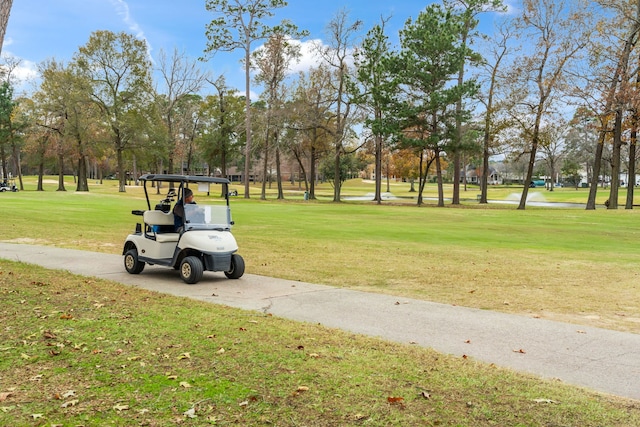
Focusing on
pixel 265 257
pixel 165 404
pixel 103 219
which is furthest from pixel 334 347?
pixel 103 219

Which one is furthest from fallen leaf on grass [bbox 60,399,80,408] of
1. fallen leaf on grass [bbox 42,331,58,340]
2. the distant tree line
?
the distant tree line

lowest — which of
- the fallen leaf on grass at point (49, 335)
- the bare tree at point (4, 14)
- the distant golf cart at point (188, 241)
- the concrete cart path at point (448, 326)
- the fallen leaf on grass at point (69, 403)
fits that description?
the concrete cart path at point (448, 326)

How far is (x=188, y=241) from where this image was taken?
33.9 ft

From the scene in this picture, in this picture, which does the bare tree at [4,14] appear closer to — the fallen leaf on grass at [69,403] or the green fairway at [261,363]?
the green fairway at [261,363]

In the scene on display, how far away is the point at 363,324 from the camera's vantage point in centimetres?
728

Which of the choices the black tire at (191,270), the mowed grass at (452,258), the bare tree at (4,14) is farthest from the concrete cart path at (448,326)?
the bare tree at (4,14)

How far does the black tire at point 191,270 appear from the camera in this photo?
33.2 feet

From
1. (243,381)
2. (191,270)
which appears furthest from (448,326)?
(191,270)

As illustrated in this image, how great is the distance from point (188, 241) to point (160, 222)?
1008 mm

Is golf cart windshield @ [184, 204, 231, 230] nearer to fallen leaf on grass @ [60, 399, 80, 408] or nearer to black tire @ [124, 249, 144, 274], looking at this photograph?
black tire @ [124, 249, 144, 274]

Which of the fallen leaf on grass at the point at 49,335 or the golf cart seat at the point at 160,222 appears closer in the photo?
the fallen leaf on grass at the point at 49,335

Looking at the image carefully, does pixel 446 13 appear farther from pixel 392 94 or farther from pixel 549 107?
pixel 549 107

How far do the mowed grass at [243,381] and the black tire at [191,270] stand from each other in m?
3.11

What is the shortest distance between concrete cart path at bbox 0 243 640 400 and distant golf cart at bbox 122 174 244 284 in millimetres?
322
